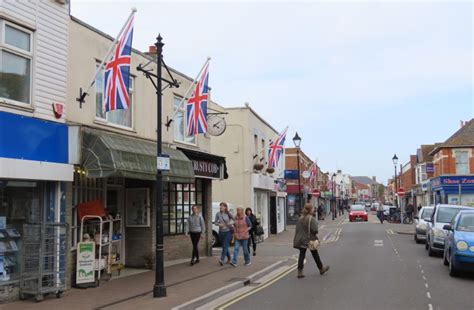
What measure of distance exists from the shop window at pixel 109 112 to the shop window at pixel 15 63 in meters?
2.12

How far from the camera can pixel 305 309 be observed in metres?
9.17

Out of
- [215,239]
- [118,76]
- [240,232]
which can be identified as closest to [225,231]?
[240,232]

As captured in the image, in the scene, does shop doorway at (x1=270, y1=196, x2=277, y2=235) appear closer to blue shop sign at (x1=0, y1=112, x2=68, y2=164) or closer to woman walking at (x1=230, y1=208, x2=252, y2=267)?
woman walking at (x1=230, y1=208, x2=252, y2=267)

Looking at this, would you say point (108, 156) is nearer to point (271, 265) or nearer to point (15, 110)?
point (15, 110)

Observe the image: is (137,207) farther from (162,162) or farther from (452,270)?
(452,270)

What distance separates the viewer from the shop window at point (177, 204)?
1667cm

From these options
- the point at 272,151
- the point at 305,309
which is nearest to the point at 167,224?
the point at 305,309

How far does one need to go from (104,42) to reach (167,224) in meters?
6.35

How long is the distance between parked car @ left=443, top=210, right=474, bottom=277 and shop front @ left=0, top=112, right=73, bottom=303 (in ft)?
29.3

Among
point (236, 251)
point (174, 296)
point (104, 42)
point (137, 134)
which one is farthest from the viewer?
point (236, 251)

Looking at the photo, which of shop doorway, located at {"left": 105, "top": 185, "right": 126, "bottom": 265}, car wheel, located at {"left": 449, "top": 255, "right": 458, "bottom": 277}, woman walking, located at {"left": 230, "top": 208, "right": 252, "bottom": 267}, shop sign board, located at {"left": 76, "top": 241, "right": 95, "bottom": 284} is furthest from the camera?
woman walking, located at {"left": 230, "top": 208, "right": 252, "bottom": 267}

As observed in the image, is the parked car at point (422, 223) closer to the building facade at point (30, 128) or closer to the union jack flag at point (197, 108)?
the union jack flag at point (197, 108)

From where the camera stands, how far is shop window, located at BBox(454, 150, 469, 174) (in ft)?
151

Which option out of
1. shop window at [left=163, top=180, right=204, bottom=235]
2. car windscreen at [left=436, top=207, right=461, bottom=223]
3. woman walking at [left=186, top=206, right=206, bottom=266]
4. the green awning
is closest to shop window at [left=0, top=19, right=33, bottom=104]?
the green awning
